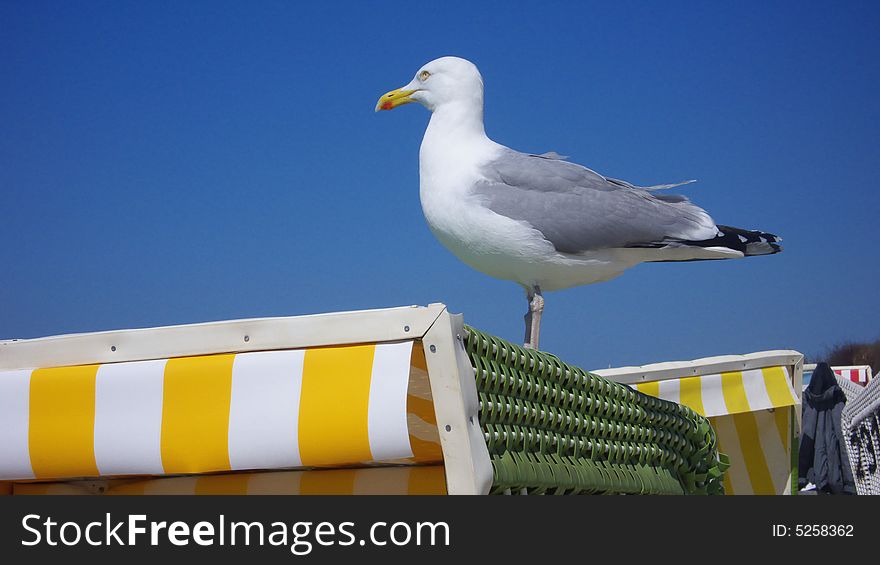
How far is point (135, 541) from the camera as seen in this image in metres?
1.71

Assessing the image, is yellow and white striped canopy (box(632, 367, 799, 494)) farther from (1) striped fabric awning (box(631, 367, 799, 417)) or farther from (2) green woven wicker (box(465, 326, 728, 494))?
(2) green woven wicker (box(465, 326, 728, 494))

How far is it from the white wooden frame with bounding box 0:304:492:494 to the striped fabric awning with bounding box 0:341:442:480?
0.02 metres

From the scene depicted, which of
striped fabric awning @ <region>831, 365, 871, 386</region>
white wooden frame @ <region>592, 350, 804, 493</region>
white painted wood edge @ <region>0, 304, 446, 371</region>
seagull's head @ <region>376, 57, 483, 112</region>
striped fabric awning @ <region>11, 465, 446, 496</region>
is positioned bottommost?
striped fabric awning @ <region>11, 465, 446, 496</region>

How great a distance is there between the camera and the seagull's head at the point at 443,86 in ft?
15.1

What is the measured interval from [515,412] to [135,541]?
78 cm

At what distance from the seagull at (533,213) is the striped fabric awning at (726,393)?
1.91 ft

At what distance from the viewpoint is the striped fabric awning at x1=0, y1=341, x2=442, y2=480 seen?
1.77m

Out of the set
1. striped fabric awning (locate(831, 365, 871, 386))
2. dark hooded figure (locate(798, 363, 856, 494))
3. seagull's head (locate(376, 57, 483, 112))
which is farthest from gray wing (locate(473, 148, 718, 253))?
striped fabric awning (locate(831, 365, 871, 386))

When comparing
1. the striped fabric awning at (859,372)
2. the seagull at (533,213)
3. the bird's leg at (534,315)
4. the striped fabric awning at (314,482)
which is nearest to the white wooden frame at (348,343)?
the striped fabric awning at (314,482)

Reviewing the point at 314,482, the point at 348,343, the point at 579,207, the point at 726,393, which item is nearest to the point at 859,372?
the point at 726,393

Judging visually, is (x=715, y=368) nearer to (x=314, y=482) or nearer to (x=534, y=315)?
(x=534, y=315)

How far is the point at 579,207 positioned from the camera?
13.7 ft

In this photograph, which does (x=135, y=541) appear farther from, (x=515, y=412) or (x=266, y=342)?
(x=515, y=412)

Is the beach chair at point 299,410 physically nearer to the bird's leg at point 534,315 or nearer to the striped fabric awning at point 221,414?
the striped fabric awning at point 221,414
